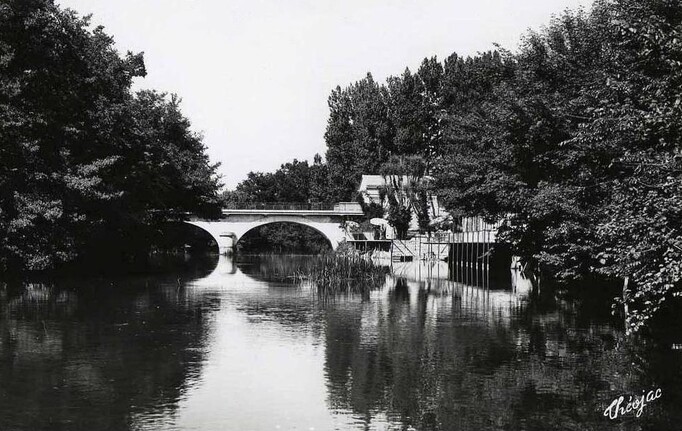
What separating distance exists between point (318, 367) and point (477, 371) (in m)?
2.83

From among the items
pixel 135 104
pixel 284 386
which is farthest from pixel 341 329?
pixel 135 104

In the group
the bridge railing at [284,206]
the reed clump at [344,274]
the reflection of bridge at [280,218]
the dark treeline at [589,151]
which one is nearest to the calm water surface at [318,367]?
the dark treeline at [589,151]

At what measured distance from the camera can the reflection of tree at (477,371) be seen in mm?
10867

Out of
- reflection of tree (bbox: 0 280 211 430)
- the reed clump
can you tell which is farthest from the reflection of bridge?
reflection of tree (bbox: 0 280 211 430)

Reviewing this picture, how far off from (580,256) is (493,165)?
11.4m

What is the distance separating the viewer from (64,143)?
34.8 m

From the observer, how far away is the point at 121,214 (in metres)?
39.2

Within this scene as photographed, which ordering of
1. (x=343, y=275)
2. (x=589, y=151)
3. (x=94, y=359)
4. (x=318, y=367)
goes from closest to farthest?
(x=318, y=367) < (x=94, y=359) < (x=589, y=151) < (x=343, y=275)

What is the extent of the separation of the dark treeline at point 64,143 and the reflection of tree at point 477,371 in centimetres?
1582

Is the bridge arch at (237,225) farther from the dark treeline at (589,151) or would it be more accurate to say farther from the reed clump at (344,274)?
the reed clump at (344,274)

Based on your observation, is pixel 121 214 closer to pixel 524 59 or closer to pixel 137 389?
pixel 524 59
